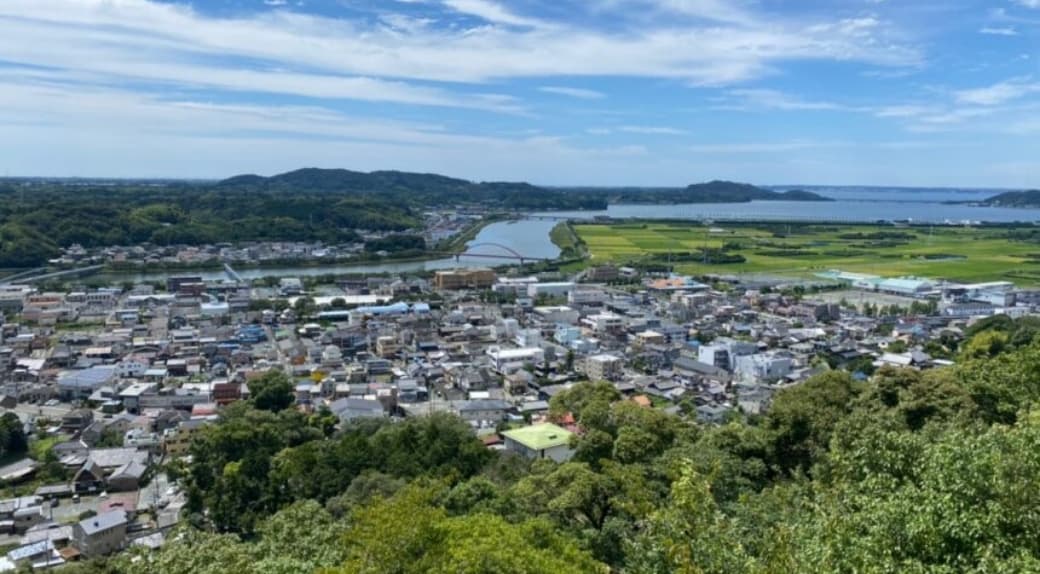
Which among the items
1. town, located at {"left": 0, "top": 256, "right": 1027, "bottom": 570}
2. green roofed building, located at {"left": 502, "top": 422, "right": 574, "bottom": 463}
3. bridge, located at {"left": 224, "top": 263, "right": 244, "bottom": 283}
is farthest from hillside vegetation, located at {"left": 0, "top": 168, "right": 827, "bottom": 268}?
green roofed building, located at {"left": 502, "top": 422, "right": 574, "bottom": 463}

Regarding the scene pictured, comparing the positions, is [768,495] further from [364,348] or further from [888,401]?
[364,348]

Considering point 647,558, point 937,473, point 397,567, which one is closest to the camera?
point 937,473

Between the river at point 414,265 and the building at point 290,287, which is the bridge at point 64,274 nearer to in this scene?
the river at point 414,265

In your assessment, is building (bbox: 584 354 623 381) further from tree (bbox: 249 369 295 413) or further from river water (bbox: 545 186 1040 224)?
river water (bbox: 545 186 1040 224)

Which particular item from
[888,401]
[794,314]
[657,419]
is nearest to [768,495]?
[657,419]

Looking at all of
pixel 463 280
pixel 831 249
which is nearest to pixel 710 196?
pixel 831 249

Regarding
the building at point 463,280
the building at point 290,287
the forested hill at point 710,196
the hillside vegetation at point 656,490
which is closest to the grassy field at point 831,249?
the building at point 463,280
